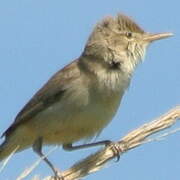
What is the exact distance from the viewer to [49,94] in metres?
5.69

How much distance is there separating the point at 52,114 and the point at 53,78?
581 mm

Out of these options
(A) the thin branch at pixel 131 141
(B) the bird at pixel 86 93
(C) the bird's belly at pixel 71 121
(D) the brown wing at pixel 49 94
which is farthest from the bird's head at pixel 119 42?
(A) the thin branch at pixel 131 141

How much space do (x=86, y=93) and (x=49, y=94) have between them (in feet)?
2.04

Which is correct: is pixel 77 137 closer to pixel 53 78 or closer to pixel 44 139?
pixel 44 139

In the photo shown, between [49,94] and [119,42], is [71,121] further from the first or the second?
[119,42]

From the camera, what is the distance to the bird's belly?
5.11 meters

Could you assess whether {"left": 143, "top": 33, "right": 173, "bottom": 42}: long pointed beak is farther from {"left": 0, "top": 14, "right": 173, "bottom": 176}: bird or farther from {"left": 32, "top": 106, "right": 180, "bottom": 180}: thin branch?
{"left": 32, "top": 106, "right": 180, "bottom": 180}: thin branch

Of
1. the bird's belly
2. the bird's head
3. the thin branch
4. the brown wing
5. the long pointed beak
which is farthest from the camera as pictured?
the brown wing

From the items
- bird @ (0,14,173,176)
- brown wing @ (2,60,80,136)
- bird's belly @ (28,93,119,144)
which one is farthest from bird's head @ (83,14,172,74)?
bird's belly @ (28,93,119,144)

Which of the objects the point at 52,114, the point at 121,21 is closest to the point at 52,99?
the point at 52,114

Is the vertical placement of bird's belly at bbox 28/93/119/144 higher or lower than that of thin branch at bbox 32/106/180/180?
lower

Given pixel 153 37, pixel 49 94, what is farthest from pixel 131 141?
pixel 49 94

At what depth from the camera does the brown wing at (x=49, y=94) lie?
557 cm

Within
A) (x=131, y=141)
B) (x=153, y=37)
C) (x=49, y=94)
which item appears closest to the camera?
Result: (x=131, y=141)
